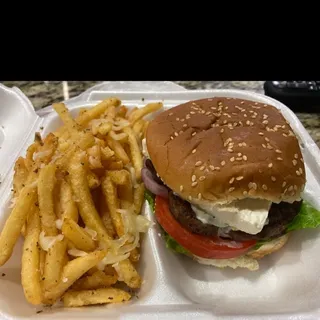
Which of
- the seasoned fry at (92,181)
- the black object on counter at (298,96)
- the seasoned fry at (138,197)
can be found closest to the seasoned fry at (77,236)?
the seasoned fry at (92,181)

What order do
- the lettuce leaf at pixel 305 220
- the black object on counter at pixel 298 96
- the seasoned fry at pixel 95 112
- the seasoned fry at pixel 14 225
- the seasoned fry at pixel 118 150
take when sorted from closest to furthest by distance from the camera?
the seasoned fry at pixel 14 225, the lettuce leaf at pixel 305 220, the seasoned fry at pixel 118 150, the seasoned fry at pixel 95 112, the black object on counter at pixel 298 96

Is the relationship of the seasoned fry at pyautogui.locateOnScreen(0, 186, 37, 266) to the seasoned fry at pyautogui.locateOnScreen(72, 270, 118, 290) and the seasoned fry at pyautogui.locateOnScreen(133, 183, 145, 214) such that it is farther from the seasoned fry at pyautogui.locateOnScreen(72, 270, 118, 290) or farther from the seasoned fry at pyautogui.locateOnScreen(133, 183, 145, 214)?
the seasoned fry at pyautogui.locateOnScreen(133, 183, 145, 214)

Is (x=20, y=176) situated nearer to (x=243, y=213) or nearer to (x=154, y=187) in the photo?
(x=154, y=187)

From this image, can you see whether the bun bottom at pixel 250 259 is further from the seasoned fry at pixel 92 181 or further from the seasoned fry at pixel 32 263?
the seasoned fry at pixel 32 263

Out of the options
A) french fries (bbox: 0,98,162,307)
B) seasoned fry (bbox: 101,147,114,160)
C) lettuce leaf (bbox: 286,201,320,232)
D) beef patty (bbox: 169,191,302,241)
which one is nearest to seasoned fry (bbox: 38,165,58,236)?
french fries (bbox: 0,98,162,307)

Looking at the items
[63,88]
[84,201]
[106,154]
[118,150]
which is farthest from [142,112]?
[63,88]

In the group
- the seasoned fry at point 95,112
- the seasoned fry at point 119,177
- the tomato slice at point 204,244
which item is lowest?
the tomato slice at point 204,244
